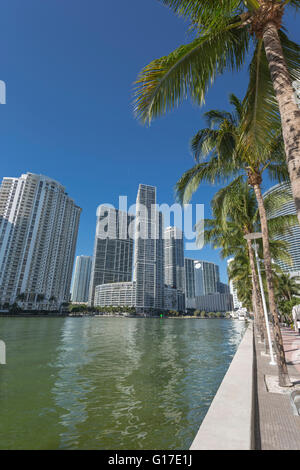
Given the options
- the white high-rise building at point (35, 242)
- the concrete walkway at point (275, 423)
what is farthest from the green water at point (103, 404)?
the white high-rise building at point (35, 242)

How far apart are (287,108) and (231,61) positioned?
266 centimetres

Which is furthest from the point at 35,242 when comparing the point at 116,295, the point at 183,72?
the point at 183,72

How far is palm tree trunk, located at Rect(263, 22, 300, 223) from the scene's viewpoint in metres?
3.01

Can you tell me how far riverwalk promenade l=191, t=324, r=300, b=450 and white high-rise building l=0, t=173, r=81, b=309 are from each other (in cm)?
12837

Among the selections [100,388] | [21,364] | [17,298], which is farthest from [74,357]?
[17,298]

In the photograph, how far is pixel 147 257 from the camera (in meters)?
178

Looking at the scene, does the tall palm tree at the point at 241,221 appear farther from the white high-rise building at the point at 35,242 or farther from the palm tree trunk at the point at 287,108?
the white high-rise building at the point at 35,242

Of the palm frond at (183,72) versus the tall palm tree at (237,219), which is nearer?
the palm frond at (183,72)

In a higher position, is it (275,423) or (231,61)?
(231,61)

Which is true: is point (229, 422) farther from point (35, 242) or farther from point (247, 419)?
point (35, 242)

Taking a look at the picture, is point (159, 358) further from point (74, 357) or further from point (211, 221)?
point (211, 221)

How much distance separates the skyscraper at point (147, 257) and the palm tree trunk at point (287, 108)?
508 feet

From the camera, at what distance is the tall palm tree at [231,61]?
3.81 meters

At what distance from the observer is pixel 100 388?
7430 millimetres
